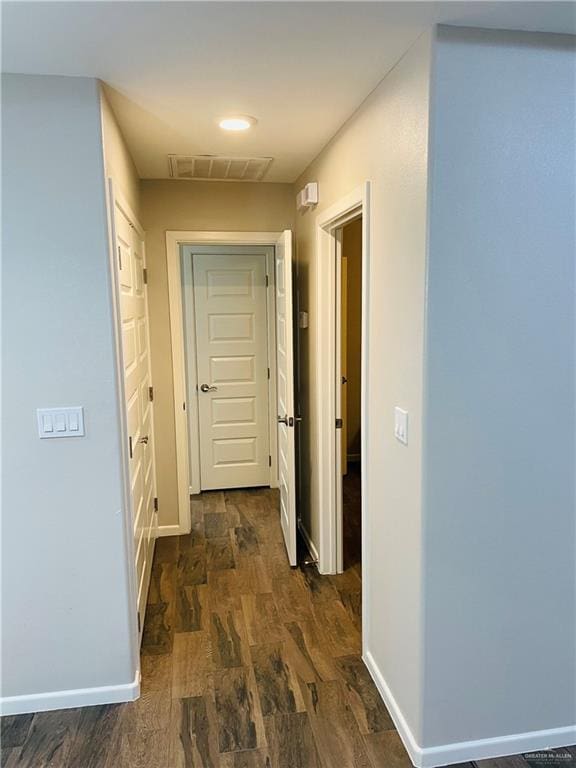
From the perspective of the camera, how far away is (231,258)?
4094 millimetres

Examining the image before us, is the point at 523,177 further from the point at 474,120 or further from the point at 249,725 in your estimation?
the point at 249,725

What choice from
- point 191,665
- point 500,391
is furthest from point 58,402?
point 500,391

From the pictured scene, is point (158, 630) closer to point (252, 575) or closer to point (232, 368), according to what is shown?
point (252, 575)

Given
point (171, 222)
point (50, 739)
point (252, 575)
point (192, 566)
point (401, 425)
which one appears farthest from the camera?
point (171, 222)

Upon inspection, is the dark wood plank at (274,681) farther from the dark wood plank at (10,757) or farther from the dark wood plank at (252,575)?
the dark wood plank at (10,757)

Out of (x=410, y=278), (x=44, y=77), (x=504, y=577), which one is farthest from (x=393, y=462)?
(x=44, y=77)

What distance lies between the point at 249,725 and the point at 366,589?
68cm

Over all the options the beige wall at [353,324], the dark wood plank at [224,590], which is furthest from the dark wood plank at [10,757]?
the beige wall at [353,324]

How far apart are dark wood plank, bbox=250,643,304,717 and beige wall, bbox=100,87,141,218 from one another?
6.81 ft

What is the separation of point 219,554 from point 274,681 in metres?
1.21

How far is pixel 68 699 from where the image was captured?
2043mm

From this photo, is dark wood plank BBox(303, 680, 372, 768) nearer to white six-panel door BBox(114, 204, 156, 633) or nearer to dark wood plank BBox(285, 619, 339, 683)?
dark wood plank BBox(285, 619, 339, 683)

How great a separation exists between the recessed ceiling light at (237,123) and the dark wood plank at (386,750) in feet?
7.92

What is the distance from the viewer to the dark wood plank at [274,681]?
2.05 meters
